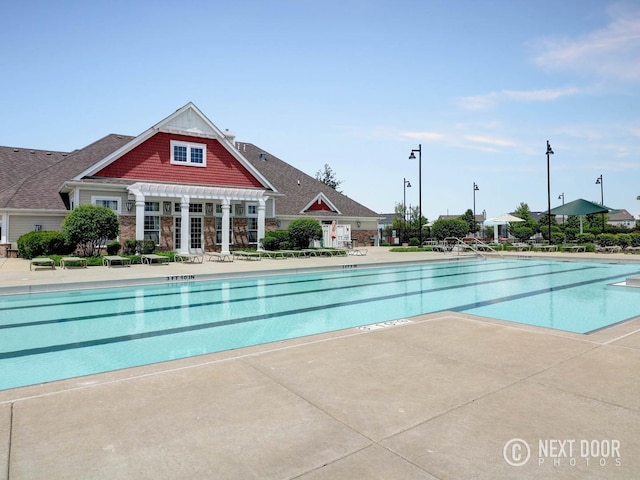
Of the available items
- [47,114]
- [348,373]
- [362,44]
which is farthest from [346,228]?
[348,373]

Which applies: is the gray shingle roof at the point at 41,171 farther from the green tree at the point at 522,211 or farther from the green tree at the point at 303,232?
the green tree at the point at 522,211

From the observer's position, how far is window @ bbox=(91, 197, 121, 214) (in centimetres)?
2293

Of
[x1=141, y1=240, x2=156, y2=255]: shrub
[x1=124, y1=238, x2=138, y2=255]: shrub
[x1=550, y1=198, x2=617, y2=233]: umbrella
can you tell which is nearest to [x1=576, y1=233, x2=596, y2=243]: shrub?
[x1=550, y1=198, x2=617, y2=233]: umbrella

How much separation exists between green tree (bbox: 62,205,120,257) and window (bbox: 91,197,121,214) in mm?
3233

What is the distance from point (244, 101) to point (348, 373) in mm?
17537

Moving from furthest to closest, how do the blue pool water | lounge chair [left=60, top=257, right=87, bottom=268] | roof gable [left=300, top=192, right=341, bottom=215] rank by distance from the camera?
roof gable [left=300, top=192, right=341, bottom=215]
lounge chair [left=60, top=257, right=87, bottom=268]
the blue pool water

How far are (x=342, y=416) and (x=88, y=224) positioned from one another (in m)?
19.8

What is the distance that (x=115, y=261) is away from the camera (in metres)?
19.6

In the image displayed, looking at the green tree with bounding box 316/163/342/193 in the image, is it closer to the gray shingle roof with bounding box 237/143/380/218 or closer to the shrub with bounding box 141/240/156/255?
the gray shingle roof with bounding box 237/143/380/218

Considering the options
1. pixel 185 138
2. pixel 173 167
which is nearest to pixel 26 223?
pixel 173 167

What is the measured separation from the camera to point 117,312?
1007cm

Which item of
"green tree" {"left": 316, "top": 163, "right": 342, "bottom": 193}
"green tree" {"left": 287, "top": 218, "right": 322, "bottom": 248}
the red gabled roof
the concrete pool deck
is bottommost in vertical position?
the concrete pool deck

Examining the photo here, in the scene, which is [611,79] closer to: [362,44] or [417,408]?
[362,44]

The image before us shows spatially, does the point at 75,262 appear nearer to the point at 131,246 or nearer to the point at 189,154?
the point at 131,246
